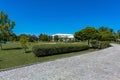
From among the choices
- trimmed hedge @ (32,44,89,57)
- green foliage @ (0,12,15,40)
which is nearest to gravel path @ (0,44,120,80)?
trimmed hedge @ (32,44,89,57)

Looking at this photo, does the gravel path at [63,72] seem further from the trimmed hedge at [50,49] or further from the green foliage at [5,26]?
the green foliage at [5,26]

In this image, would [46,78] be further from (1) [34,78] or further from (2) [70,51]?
(2) [70,51]

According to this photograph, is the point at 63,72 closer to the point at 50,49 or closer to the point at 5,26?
the point at 50,49

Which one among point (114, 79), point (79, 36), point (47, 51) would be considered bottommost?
point (114, 79)

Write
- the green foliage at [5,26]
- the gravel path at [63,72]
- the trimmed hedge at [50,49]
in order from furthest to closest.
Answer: the green foliage at [5,26], the trimmed hedge at [50,49], the gravel path at [63,72]

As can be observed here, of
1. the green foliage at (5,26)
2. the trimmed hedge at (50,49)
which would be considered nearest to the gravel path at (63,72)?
the trimmed hedge at (50,49)

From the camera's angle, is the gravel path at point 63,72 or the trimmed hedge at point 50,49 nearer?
the gravel path at point 63,72

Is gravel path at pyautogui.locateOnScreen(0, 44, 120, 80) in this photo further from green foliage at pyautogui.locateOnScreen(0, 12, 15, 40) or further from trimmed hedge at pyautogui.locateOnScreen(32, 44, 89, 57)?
green foliage at pyautogui.locateOnScreen(0, 12, 15, 40)

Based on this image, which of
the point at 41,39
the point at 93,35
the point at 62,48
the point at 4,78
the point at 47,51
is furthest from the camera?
the point at 41,39

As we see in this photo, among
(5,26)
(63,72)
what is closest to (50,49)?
(63,72)

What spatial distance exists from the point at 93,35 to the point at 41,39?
5104 cm

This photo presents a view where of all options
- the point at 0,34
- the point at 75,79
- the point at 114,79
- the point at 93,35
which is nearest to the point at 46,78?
the point at 75,79

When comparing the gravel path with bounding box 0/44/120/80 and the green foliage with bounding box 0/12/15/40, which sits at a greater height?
the green foliage with bounding box 0/12/15/40

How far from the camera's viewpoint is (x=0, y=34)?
65.6 ft
